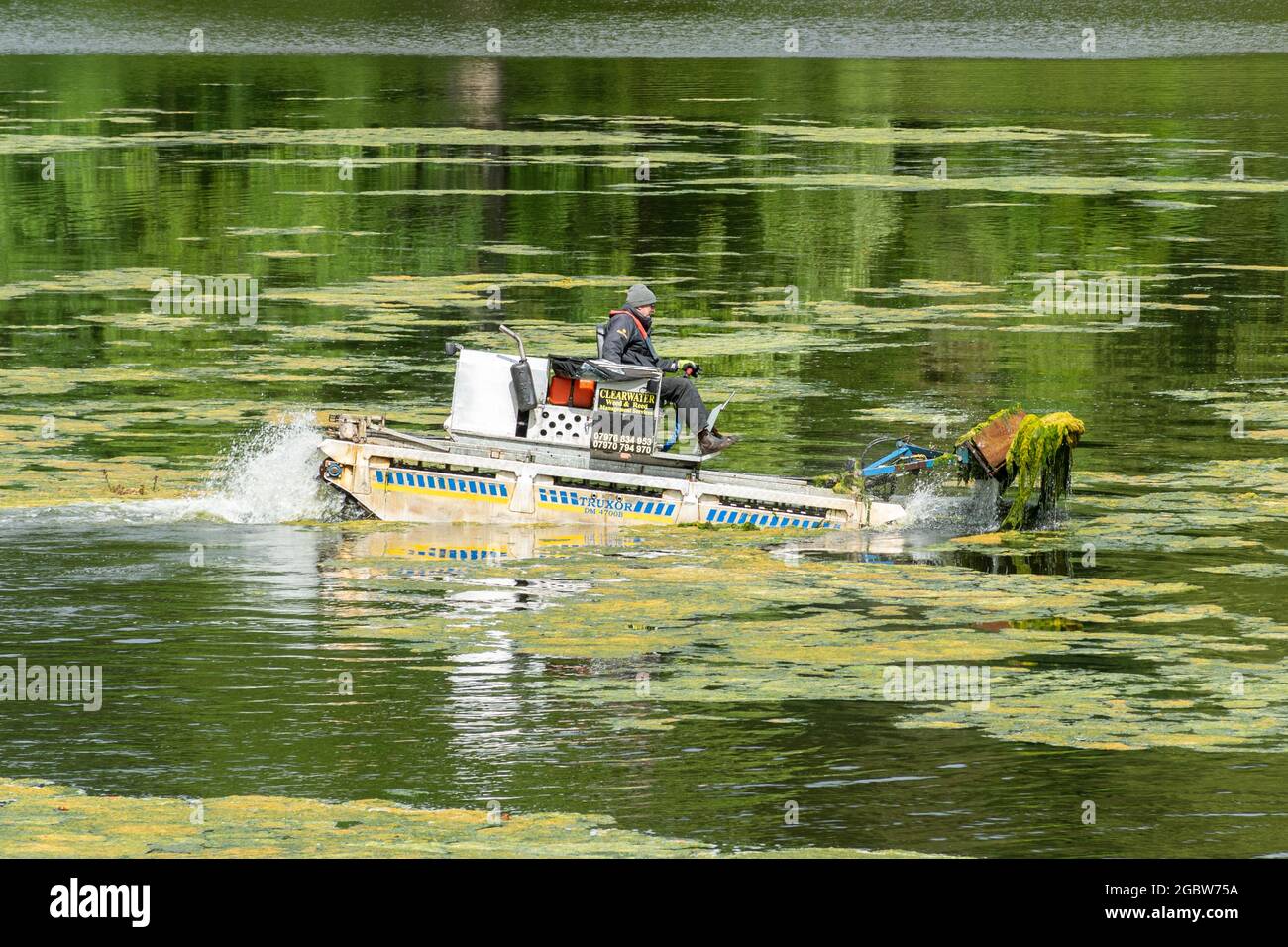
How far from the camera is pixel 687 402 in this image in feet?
67.9

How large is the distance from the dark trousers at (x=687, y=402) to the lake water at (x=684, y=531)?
1054 millimetres

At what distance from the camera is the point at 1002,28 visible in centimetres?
7575

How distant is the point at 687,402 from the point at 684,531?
3.81ft

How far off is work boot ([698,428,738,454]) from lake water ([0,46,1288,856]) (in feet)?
2.79

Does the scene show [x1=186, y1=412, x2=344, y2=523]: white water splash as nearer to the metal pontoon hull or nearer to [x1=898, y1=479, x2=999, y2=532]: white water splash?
the metal pontoon hull

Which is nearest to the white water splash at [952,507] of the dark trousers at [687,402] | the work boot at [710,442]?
the work boot at [710,442]

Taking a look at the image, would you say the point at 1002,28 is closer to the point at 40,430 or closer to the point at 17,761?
the point at 40,430

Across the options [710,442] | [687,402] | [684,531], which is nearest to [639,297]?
[687,402]

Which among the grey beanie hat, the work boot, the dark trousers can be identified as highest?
the grey beanie hat

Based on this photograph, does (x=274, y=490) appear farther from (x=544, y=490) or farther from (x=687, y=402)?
(x=687, y=402)

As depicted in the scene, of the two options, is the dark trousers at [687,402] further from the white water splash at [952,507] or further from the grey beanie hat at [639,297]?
the white water splash at [952,507]

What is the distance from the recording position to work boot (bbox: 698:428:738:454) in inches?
815

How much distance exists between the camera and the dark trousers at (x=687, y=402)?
2067 centimetres

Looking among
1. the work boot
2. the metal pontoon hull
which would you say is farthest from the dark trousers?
the metal pontoon hull
